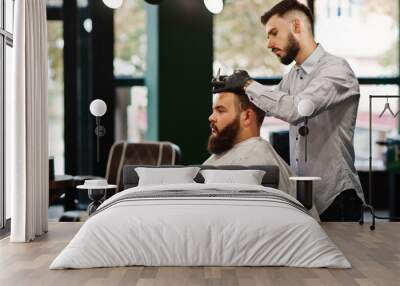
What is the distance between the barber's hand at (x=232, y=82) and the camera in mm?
7191

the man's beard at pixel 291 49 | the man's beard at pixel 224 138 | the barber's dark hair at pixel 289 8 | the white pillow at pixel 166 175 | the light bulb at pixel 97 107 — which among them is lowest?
the white pillow at pixel 166 175

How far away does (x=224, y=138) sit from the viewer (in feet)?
23.7

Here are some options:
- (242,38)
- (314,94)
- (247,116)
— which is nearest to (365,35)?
(242,38)

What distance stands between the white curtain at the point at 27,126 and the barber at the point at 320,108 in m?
2.06

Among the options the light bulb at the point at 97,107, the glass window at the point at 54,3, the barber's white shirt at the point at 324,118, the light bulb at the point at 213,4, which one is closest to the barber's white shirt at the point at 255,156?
the barber's white shirt at the point at 324,118

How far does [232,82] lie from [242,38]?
899mm

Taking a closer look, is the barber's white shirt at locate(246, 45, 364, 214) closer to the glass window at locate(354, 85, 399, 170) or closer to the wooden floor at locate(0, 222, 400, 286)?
the glass window at locate(354, 85, 399, 170)

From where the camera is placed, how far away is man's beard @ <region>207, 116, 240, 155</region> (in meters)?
7.12

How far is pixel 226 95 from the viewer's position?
285 inches

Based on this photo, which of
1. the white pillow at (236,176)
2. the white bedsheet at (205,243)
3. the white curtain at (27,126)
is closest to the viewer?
the white bedsheet at (205,243)

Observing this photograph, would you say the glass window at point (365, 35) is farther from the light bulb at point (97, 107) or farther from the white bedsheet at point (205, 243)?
the white bedsheet at point (205, 243)

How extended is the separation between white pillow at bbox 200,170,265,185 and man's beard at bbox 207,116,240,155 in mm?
488

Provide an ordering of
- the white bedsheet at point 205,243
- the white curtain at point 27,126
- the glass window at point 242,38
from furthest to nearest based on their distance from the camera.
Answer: the glass window at point 242,38 → the white curtain at point 27,126 → the white bedsheet at point 205,243

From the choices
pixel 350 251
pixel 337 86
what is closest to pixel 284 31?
pixel 337 86
